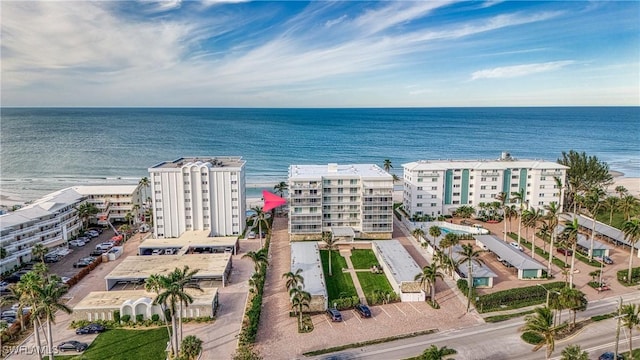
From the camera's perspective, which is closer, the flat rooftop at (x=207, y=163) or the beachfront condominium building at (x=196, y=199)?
the beachfront condominium building at (x=196, y=199)

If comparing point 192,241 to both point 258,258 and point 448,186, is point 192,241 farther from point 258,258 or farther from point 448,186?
point 448,186

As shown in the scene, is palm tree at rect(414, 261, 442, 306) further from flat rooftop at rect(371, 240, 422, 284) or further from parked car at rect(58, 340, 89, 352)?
parked car at rect(58, 340, 89, 352)

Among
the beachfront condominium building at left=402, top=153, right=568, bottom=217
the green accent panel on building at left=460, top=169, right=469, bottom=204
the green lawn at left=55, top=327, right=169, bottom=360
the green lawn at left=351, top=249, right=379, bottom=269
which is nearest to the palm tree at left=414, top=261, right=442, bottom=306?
the green lawn at left=351, top=249, right=379, bottom=269

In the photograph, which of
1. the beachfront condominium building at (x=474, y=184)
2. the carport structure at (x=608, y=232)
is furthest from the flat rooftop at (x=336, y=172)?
the carport structure at (x=608, y=232)

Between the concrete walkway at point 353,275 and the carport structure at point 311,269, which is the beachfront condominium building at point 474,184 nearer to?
the concrete walkway at point 353,275

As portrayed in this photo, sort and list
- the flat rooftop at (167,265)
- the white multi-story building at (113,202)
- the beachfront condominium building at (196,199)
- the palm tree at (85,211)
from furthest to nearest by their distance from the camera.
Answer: the white multi-story building at (113,202)
the palm tree at (85,211)
the beachfront condominium building at (196,199)
the flat rooftop at (167,265)

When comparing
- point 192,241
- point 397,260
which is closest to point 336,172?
point 397,260
